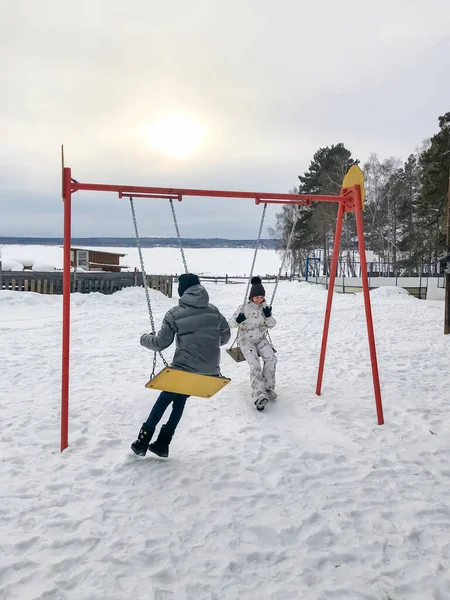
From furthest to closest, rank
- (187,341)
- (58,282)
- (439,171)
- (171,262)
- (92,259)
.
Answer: (171,262), (92,259), (439,171), (58,282), (187,341)

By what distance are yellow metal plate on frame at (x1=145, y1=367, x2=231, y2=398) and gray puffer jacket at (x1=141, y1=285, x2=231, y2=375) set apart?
0.11 metres

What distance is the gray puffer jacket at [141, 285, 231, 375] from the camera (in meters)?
3.70

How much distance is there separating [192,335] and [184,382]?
1.35 feet

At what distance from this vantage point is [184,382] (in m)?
3.56

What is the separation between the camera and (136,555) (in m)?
2.67

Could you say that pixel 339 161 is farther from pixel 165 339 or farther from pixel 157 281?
pixel 165 339

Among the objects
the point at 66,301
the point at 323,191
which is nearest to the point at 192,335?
the point at 66,301

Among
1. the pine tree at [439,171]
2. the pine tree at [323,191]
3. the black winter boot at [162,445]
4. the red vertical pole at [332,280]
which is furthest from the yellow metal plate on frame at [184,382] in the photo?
the pine tree at [323,191]

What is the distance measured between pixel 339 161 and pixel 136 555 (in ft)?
109

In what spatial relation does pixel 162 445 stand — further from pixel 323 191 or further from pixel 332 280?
pixel 323 191

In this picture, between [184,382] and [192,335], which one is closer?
[184,382]

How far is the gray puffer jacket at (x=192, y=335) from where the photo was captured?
12.1ft

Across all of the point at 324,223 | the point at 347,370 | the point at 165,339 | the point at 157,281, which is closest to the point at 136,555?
the point at 165,339

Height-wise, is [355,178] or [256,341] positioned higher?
[355,178]
